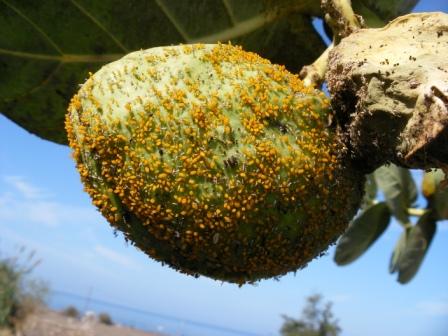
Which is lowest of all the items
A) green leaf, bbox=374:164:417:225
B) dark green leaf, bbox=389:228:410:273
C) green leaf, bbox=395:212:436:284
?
green leaf, bbox=395:212:436:284

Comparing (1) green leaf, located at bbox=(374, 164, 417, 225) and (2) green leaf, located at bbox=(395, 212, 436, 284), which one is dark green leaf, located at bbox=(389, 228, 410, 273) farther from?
(1) green leaf, located at bbox=(374, 164, 417, 225)

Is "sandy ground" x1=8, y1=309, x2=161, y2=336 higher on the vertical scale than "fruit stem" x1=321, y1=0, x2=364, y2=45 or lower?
higher

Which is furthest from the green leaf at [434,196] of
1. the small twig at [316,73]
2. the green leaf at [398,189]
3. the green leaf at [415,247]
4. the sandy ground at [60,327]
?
the sandy ground at [60,327]

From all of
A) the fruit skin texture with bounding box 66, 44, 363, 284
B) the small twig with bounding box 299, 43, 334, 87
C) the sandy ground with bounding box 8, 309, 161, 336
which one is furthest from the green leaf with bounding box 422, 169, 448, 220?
the sandy ground with bounding box 8, 309, 161, 336

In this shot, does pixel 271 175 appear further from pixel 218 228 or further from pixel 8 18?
pixel 8 18

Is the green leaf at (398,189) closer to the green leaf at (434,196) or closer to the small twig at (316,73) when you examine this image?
the green leaf at (434,196)

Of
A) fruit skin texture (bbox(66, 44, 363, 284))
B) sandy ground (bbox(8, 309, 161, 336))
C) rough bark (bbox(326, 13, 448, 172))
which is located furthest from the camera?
sandy ground (bbox(8, 309, 161, 336))

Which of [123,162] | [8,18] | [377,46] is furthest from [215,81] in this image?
[8,18]

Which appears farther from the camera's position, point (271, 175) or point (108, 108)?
point (108, 108)
